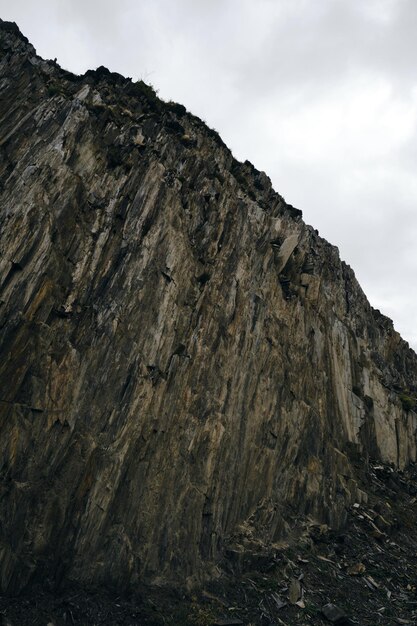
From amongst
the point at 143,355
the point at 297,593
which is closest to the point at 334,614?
the point at 297,593

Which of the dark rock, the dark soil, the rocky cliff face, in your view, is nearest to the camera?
the dark soil

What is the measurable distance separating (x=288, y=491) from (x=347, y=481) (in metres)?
6.31

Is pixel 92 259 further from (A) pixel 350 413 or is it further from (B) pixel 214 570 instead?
(A) pixel 350 413

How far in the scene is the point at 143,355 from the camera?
23.7 meters

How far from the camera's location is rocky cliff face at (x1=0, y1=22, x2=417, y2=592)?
1944cm

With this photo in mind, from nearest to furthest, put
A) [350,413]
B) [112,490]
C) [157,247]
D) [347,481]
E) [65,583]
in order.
A: [65,583]
[112,490]
[157,247]
[347,481]
[350,413]

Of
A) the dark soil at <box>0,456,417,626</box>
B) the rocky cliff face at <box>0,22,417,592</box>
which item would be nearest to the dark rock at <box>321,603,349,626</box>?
the dark soil at <box>0,456,417,626</box>

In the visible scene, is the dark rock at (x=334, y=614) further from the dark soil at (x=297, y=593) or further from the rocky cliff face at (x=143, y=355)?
the rocky cliff face at (x=143, y=355)

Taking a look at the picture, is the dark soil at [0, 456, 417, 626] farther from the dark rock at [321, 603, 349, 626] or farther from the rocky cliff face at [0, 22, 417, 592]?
the rocky cliff face at [0, 22, 417, 592]

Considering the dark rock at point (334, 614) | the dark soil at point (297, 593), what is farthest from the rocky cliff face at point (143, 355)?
the dark rock at point (334, 614)

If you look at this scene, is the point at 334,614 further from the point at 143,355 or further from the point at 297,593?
the point at 143,355

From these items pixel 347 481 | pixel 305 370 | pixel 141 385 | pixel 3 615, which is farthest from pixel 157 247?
pixel 347 481

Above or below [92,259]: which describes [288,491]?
below

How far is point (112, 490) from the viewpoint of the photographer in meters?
20.6
